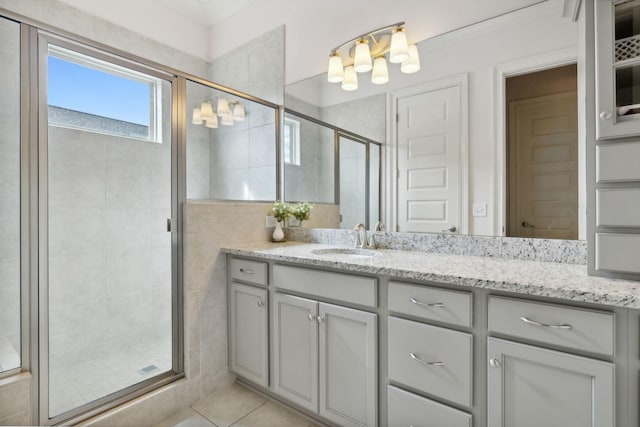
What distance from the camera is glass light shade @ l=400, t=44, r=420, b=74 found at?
185 centimetres

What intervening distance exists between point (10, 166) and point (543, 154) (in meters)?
2.37

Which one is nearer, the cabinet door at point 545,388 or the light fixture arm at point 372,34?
the cabinet door at point 545,388

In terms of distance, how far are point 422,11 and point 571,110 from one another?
1.01 metres

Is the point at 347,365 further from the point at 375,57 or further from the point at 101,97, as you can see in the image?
the point at 101,97

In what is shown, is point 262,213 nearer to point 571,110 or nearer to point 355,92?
point 355,92

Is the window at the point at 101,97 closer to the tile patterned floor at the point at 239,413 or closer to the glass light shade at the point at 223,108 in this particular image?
the glass light shade at the point at 223,108

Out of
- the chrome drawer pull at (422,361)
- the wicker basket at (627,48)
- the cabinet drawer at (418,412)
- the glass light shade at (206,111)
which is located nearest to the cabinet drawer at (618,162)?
the wicker basket at (627,48)

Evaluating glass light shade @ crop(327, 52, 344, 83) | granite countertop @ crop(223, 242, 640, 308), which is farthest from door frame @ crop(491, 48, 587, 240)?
glass light shade @ crop(327, 52, 344, 83)

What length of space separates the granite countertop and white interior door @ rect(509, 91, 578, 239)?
7.4 inches

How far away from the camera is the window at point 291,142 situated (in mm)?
2496

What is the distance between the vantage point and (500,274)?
3.87 feet

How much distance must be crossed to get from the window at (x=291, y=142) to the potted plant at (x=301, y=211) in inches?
13.6

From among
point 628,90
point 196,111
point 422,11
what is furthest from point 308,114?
point 628,90

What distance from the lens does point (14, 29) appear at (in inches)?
55.0
